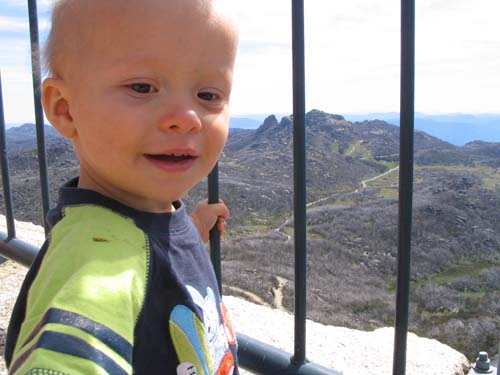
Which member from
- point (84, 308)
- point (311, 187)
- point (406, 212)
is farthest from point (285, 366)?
point (311, 187)

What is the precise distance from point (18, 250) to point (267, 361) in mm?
1264

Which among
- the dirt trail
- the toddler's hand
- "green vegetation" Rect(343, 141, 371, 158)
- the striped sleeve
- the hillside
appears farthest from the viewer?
"green vegetation" Rect(343, 141, 371, 158)

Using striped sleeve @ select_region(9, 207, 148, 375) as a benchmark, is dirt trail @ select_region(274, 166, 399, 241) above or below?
below

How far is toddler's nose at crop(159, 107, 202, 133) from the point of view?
0.97m

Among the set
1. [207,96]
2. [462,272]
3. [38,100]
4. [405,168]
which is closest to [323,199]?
[462,272]

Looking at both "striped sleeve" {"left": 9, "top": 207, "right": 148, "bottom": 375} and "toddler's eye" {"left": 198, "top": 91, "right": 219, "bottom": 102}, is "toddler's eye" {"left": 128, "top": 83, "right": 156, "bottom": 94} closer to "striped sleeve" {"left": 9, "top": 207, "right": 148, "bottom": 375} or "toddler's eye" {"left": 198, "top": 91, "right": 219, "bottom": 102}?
"toddler's eye" {"left": 198, "top": 91, "right": 219, "bottom": 102}

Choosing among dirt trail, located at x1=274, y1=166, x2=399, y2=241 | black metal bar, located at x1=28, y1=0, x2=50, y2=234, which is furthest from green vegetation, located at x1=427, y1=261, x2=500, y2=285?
black metal bar, located at x1=28, y1=0, x2=50, y2=234

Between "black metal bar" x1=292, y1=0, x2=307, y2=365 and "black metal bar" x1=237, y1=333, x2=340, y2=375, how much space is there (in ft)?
0.08

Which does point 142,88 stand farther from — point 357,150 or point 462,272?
point 357,150

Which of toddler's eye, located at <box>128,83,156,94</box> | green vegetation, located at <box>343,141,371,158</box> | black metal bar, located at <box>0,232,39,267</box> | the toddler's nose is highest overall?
toddler's eye, located at <box>128,83,156,94</box>

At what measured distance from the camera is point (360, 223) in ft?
157

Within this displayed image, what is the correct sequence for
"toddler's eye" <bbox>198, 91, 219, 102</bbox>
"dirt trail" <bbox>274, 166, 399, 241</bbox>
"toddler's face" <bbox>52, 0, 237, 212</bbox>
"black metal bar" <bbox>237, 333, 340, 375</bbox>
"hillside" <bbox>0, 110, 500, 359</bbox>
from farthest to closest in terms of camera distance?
1. "dirt trail" <bbox>274, 166, 399, 241</bbox>
2. "hillside" <bbox>0, 110, 500, 359</bbox>
3. "black metal bar" <bbox>237, 333, 340, 375</bbox>
4. "toddler's eye" <bbox>198, 91, 219, 102</bbox>
5. "toddler's face" <bbox>52, 0, 237, 212</bbox>

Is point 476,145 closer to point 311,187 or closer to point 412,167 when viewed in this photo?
point 311,187

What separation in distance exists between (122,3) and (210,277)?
0.60 meters
